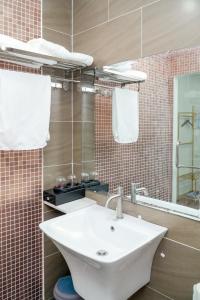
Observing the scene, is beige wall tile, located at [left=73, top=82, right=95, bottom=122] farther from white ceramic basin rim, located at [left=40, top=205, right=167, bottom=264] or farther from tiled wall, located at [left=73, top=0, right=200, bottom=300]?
white ceramic basin rim, located at [left=40, top=205, right=167, bottom=264]

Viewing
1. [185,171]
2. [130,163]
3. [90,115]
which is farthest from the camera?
[90,115]

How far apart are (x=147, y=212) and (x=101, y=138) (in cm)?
65

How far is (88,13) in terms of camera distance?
75.8 inches

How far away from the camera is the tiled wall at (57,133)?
1.93m

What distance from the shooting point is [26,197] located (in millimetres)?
1843

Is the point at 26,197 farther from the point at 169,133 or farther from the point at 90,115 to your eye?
the point at 169,133

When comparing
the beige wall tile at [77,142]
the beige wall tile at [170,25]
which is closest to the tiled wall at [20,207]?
the beige wall tile at [77,142]

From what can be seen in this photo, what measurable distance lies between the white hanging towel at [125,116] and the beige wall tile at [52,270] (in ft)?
3.60

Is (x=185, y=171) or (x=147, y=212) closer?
(x=185, y=171)

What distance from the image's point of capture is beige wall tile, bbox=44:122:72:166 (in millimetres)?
1953

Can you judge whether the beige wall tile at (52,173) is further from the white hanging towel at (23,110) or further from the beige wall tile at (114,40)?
the beige wall tile at (114,40)

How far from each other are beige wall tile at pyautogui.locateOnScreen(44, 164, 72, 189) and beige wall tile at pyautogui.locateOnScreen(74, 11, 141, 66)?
867 millimetres

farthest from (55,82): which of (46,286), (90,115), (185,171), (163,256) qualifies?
(46,286)

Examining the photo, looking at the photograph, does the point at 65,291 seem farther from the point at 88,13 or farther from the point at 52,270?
the point at 88,13
